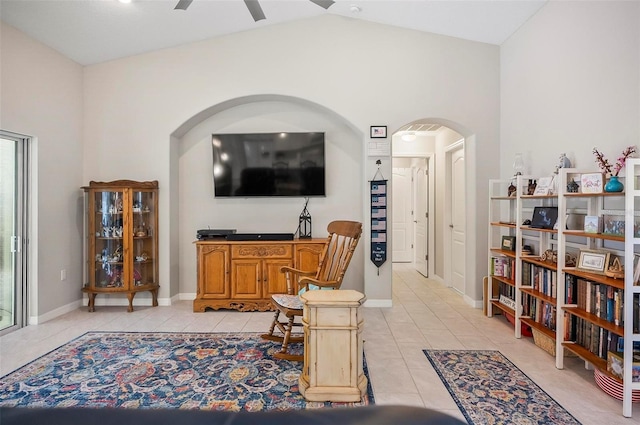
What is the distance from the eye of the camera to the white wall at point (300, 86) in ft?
14.6

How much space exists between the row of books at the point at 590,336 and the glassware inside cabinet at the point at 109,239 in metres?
4.64

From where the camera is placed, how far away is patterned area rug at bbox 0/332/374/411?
2.28 m

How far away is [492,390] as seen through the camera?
8.05 ft

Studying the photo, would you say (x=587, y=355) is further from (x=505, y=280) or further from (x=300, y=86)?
(x=300, y=86)

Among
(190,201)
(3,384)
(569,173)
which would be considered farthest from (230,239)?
(569,173)

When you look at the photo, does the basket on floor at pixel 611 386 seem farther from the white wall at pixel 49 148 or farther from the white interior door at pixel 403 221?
the white interior door at pixel 403 221

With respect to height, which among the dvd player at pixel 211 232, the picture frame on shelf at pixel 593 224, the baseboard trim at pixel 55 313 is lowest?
the baseboard trim at pixel 55 313

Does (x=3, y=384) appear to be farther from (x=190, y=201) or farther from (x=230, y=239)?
(x=190, y=201)

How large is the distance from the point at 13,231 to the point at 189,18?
3.00m

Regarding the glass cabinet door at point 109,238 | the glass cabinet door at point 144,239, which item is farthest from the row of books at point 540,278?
the glass cabinet door at point 109,238

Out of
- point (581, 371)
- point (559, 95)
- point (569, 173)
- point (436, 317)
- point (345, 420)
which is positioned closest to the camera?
point (345, 420)

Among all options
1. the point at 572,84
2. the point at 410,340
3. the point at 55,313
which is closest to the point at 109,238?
the point at 55,313

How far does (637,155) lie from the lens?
245 centimetres

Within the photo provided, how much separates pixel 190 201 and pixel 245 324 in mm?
1970
